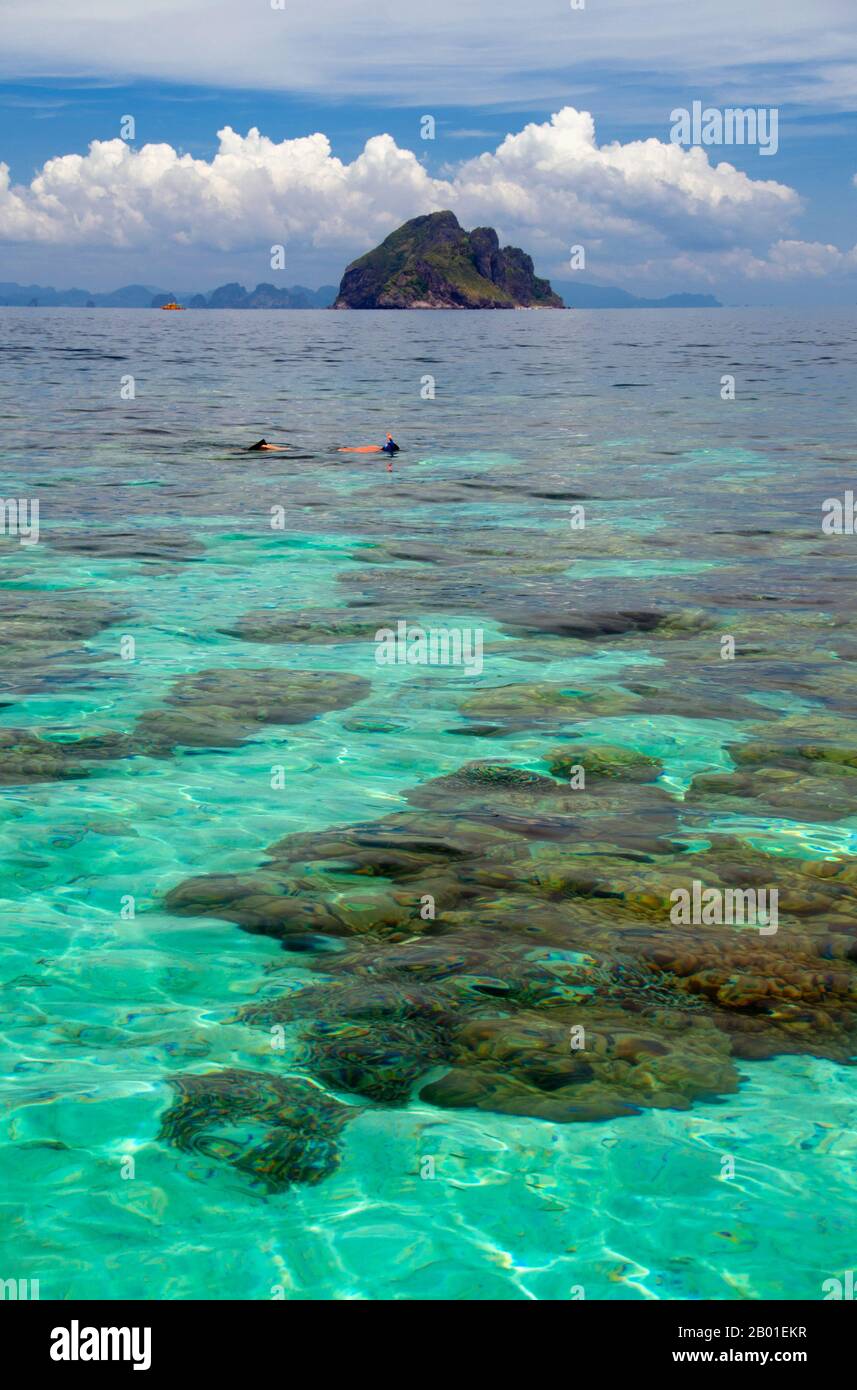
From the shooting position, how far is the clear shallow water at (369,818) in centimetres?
497

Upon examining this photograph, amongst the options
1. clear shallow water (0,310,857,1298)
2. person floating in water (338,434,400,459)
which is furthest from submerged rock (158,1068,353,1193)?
person floating in water (338,434,400,459)

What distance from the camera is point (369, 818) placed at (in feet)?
29.7

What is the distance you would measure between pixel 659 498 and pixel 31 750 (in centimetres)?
1704

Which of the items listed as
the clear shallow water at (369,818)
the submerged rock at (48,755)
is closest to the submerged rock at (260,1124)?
the clear shallow water at (369,818)

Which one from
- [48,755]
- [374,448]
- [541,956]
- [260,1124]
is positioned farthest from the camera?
[374,448]

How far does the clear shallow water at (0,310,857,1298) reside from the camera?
4.97m

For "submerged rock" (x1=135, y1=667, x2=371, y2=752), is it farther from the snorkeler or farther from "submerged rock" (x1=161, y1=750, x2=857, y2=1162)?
the snorkeler

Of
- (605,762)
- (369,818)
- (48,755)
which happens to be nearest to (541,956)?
(369,818)

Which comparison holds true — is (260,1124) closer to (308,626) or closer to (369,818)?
(369,818)

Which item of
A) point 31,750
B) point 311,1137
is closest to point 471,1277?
point 311,1137

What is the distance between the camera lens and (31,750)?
10.1 meters

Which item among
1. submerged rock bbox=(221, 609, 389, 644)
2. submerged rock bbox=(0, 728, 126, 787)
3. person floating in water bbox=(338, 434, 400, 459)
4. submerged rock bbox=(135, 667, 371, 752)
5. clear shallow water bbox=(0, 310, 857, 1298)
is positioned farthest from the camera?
person floating in water bbox=(338, 434, 400, 459)
